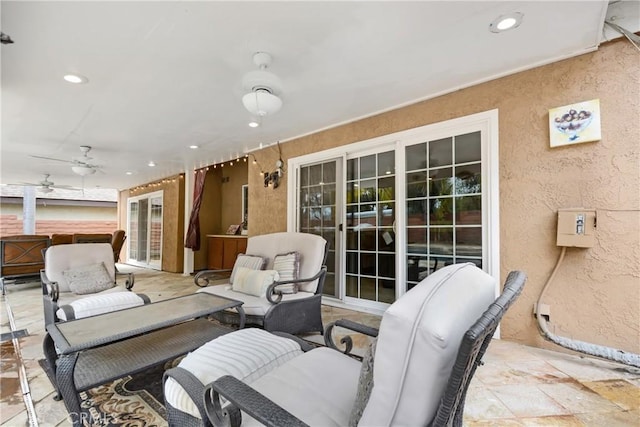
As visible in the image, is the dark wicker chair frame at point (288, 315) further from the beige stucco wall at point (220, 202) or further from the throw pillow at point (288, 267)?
the beige stucco wall at point (220, 202)

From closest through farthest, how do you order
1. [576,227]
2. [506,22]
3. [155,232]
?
[506,22]
[576,227]
[155,232]

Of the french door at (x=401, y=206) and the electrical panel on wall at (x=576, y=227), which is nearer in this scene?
the electrical panel on wall at (x=576, y=227)

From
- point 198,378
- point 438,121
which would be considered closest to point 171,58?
point 198,378

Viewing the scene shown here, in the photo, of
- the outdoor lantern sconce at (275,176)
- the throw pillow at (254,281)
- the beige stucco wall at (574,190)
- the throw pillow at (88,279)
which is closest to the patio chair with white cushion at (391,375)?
the throw pillow at (254,281)

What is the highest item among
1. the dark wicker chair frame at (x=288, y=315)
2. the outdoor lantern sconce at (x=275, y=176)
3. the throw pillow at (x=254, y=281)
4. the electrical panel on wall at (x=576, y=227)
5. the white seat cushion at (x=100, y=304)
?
the outdoor lantern sconce at (x=275, y=176)

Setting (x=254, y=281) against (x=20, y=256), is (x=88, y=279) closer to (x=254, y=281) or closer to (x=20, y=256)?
(x=254, y=281)

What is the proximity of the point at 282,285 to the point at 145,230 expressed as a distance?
7.70 meters

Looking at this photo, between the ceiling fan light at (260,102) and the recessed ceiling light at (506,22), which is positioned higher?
the recessed ceiling light at (506,22)

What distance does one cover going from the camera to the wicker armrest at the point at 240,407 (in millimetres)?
854

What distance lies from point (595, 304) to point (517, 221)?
813 mm

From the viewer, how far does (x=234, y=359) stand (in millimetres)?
1409

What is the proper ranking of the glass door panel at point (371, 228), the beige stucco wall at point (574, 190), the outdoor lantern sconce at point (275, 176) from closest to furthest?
the beige stucco wall at point (574, 190)
the glass door panel at point (371, 228)
the outdoor lantern sconce at point (275, 176)

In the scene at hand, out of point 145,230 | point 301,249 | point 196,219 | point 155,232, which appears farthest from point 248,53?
point 145,230

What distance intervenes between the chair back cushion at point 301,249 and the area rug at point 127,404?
4.70 ft
